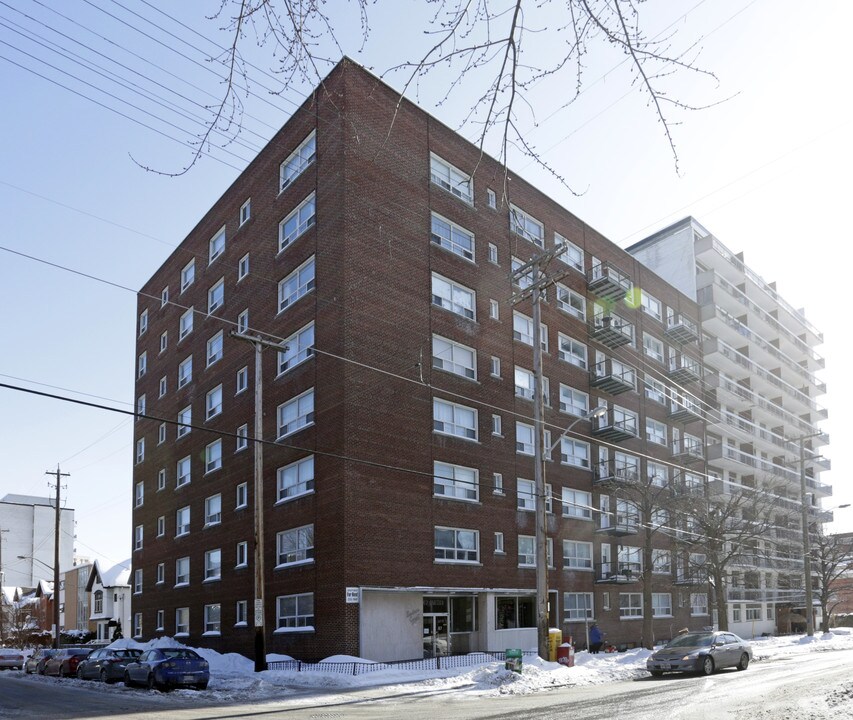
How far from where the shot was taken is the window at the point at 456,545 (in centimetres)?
3472

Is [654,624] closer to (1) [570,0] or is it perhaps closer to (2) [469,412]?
(2) [469,412]

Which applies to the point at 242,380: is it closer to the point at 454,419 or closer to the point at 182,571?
the point at 182,571

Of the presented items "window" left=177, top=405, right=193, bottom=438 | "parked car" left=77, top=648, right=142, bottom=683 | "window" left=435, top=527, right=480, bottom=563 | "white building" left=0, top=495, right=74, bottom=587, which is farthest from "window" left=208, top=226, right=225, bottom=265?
"white building" left=0, top=495, right=74, bottom=587

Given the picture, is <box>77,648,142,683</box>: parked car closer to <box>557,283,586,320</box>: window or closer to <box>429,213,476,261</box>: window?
<box>429,213,476,261</box>: window

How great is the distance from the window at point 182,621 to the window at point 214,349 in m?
12.9

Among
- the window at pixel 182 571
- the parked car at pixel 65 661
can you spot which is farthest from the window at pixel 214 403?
the parked car at pixel 65 661

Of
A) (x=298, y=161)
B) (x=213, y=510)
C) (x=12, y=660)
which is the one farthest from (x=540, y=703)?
(x=12, y=660)

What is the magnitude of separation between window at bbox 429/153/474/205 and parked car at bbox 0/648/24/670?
113 feet

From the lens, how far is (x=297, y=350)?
3662cm

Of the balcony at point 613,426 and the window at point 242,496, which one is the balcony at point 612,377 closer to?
the balcony at point 613,426

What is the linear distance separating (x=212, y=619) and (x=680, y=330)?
111 feet

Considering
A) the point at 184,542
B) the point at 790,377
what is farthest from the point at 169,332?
the point at 790,377

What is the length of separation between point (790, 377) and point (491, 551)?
6128 cm

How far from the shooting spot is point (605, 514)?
45844 millimetres
